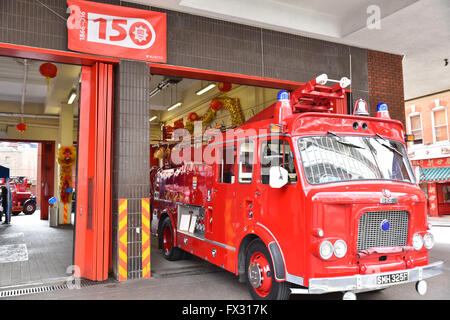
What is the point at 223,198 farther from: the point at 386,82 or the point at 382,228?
the point at 386,82

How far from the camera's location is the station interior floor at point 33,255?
701cm

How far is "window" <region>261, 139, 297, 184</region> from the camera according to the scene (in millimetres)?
4879

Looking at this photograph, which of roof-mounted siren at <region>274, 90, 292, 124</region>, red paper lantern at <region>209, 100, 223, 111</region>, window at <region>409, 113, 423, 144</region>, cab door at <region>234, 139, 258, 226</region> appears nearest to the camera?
roof-mounted siren at <region>274, 90, 292, 124</region>

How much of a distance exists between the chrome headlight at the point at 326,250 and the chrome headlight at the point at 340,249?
0.06 metres

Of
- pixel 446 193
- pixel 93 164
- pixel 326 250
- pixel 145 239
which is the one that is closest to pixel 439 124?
pixel 446 193

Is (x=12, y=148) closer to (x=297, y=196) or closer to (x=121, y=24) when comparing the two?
(x=121, y=24)

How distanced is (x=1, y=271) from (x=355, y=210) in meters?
6.95

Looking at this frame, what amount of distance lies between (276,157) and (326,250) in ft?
4.71

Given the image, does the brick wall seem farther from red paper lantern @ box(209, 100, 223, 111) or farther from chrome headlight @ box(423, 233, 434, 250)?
red paper lantern @ box(209, 100, 223, 111)

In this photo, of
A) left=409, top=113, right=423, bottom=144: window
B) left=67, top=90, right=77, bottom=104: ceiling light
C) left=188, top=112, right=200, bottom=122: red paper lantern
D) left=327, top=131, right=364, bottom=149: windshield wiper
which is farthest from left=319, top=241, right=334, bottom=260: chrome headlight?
left=409, top=113, right=423, bottom=144: window

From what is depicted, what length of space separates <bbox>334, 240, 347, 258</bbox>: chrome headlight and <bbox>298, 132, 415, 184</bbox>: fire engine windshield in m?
0.77

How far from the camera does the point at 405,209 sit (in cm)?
472

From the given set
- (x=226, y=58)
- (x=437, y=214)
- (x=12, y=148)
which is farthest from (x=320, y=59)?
(x=12, y=148)

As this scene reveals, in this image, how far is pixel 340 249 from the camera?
433 centimetres
